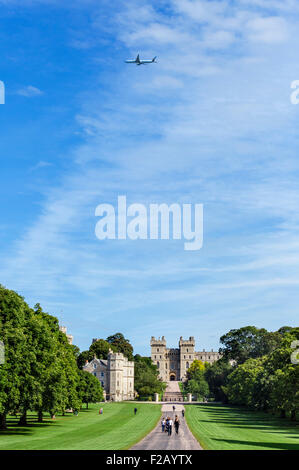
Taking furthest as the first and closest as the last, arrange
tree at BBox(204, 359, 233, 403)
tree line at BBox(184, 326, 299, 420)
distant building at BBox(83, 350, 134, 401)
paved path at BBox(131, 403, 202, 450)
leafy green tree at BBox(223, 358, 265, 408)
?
distant building at BBox(83, 350, 134, 401) < tree at BBox(204, 359, 233, 403) < leafy green tree at BBox(223, 358, 265, 408) < tree line at BBox(184, 326, 299, 420) < paved path at BBox(131, 403, 202, 450)

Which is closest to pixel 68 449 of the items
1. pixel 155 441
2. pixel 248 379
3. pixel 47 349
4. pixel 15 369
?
pixel 155 441

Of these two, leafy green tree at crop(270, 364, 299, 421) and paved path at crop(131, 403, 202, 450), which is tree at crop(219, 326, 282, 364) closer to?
leafy green tree at crop(270, 364, 299, 421)

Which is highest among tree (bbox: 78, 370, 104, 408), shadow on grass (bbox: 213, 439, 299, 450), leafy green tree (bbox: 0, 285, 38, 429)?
leafy green tree (bbox: 0, 285, 38, 429)

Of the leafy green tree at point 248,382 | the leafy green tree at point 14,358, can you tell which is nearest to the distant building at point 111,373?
the leafy green tree at point 248,382

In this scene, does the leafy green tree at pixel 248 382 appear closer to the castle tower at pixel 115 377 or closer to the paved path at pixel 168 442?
the castle tower at pixel 115 377

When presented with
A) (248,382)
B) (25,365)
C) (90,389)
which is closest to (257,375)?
(248,382)

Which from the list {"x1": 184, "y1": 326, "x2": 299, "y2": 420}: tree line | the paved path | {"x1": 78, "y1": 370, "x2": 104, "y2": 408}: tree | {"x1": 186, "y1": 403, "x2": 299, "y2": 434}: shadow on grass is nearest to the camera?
the paved path

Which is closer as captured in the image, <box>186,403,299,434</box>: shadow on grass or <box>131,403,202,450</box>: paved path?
<box>131,403,202,450</box>: paved path

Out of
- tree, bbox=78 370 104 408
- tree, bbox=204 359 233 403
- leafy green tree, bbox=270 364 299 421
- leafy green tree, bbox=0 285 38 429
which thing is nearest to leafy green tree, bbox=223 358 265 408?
leafy green tree, bbox=270 364 299 421
